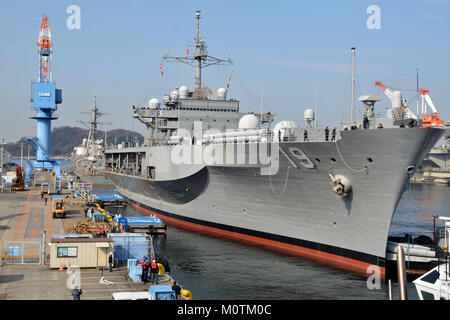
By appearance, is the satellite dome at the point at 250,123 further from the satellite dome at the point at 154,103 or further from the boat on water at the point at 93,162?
the boat on water at the point at 93,162

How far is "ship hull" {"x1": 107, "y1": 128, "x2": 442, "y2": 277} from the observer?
1523 cm

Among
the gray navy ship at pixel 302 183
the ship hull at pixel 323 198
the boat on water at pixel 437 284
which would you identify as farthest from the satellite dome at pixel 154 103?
the boat on water at pixel 437 284

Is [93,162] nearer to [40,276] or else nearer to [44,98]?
[44,98]

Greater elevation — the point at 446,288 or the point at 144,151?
the point at 144,151

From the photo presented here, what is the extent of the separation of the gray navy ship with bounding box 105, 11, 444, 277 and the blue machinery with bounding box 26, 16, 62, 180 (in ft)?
94.2

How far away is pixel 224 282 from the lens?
15.8 meters

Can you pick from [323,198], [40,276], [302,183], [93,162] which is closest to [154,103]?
[302,183]

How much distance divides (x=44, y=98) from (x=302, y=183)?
41.1 m

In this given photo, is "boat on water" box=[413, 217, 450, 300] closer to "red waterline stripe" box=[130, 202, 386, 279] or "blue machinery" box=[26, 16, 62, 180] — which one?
"red waterline stripe" box=[130, 202, 386, 279]

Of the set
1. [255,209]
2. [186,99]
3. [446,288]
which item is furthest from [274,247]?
[186,99]

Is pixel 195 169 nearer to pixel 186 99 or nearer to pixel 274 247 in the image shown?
pixel 274 247

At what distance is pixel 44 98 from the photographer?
51.1 metres

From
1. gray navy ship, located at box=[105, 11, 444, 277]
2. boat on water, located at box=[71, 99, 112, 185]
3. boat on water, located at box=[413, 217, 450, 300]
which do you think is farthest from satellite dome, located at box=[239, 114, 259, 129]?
boat on water, located at box=[71, 99, 112, 185]
